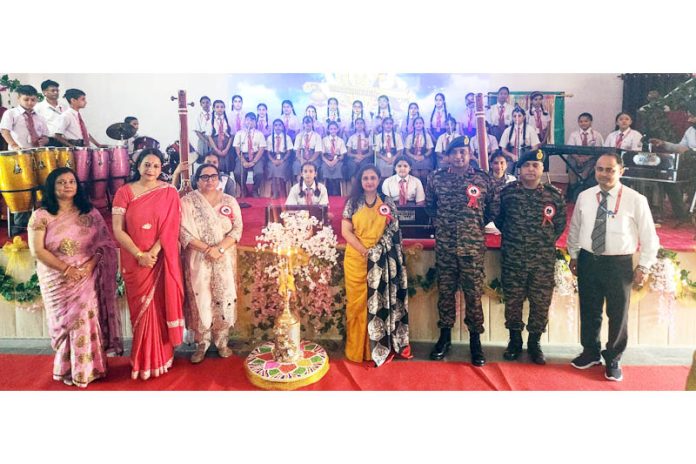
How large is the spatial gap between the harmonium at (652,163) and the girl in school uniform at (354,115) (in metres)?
1.45

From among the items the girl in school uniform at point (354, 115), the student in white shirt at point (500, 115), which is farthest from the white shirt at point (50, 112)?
the student in white shirt at point (500, 115)

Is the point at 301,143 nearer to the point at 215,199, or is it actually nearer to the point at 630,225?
the point at 215,199

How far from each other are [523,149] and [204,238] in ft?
7.83

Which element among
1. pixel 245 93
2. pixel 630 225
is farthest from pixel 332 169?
pixel 630 225

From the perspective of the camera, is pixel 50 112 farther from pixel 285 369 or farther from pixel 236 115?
pixel 285 369

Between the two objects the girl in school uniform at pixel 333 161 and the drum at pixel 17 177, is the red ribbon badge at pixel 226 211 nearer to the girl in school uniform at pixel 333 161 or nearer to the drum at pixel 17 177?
the girl in school uniform at pixel 333 161

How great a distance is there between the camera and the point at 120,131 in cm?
365

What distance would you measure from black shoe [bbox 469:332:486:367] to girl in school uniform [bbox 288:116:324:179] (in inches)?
67.5

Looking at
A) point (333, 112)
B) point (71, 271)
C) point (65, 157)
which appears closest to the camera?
point (71, 271)

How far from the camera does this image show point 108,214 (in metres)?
3.69

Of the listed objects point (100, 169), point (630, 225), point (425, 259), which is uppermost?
point (100, 169)

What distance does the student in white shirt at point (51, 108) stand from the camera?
364 centimetres

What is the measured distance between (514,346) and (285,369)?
167 centimetres

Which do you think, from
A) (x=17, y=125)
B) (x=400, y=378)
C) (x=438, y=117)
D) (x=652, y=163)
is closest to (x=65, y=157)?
(x=17, y=125)
